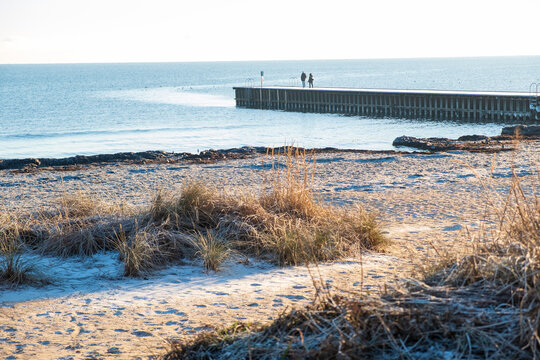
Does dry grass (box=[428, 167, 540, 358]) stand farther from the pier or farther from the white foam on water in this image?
the white foam on water

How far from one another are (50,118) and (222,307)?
1960 inches

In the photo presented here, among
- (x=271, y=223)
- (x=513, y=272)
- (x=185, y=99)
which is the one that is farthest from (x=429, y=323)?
(x=185, y=99)

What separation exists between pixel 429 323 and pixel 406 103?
42.6m

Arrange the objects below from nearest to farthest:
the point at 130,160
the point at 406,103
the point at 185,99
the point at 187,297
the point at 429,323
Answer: the point at 429,323 < the point at 187,297 < the point at 130,160 < the point at 406,103 < the point at 185,99

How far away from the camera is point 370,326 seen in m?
3.34

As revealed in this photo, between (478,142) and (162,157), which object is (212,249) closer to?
(162,157)

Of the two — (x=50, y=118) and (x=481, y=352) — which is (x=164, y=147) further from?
(x=481, y=352)

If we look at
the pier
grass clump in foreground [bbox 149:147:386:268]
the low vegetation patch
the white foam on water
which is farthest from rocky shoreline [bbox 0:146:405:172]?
the white foam on water

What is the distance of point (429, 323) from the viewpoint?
3.24 meters

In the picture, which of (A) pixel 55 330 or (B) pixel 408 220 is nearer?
(A) pixel 55 330

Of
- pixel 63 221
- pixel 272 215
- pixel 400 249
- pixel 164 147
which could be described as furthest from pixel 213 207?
pixel 164 147

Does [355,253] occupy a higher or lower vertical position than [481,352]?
lower

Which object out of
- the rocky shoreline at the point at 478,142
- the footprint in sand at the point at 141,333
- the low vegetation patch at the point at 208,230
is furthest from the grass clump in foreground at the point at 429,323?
the rocky shoreline at the point at 478,142

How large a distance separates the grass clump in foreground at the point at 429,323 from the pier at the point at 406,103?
3506 centimetres
